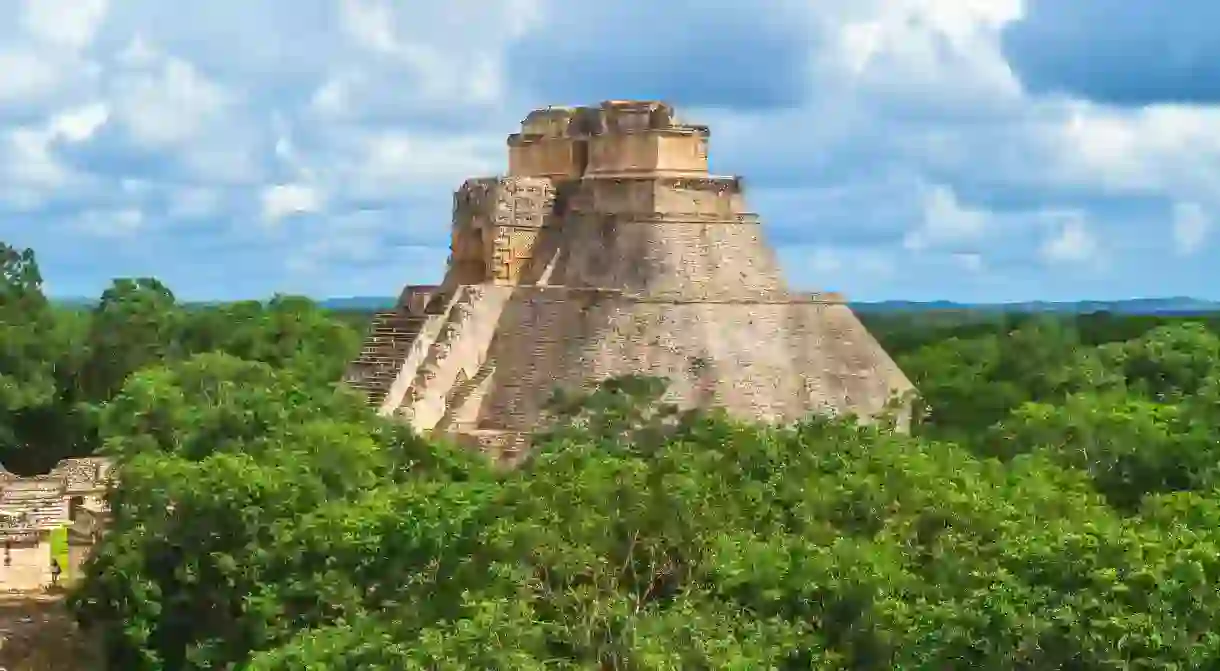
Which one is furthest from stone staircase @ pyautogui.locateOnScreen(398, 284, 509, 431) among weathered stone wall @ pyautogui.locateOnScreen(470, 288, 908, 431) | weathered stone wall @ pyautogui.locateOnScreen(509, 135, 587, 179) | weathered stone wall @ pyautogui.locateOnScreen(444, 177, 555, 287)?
weathered stone wall @ pyautogui.locateOnScreen(509, 135, 587, 179)

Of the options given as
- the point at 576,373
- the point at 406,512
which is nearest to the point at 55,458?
the point at 576,373

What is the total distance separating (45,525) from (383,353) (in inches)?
412

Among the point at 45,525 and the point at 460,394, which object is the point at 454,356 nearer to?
the point at 460,394

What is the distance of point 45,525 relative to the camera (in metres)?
40.0

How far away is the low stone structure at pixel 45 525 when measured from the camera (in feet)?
127

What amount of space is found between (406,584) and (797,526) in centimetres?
464

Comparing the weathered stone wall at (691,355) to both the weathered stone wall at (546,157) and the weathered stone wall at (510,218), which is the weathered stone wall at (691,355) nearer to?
the weathered stone wall at (510,218)

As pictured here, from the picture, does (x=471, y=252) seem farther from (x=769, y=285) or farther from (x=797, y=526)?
(x=797, y=526)

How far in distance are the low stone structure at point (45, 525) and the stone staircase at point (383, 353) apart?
590 centimetres

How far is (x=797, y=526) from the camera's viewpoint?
76.6 feet

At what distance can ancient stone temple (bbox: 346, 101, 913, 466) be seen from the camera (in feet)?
102

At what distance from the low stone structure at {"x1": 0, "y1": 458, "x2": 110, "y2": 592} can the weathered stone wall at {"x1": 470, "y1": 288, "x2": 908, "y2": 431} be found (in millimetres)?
8774

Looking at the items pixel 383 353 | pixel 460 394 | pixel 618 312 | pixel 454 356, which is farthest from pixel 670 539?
pixel 383 353

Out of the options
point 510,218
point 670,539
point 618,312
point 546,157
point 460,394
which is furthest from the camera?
point 546,157
